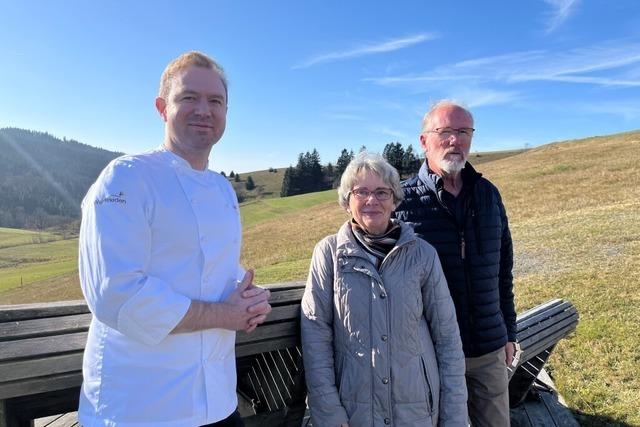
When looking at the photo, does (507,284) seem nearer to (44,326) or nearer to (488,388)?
(488,388)

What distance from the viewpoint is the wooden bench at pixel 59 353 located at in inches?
73.7

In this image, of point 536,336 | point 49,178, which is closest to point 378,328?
point 536,336

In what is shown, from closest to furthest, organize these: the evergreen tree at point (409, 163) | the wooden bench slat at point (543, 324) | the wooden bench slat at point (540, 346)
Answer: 1. the wooden bench slat at point (540, 346)
2. the wooden bench slat at point (543, 324)
3. the evergreen tree at point (409, 163)

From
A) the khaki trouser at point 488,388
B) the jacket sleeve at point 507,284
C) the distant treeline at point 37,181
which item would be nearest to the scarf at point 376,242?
the khaki trouser at point 488,388

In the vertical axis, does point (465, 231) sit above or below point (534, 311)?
above

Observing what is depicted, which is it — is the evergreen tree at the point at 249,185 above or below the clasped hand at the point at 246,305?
below

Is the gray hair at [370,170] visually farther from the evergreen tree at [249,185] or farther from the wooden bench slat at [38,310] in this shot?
the evergreen tree at [249,185]

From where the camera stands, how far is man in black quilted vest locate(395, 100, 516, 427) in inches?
125

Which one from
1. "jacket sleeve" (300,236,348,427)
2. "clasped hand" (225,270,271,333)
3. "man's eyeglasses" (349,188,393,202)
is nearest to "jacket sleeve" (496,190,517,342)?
"man's eyeglasses" (349,188,393,202)

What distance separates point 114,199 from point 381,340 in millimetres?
1535

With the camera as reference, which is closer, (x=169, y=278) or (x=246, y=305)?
(x=169, y=278)

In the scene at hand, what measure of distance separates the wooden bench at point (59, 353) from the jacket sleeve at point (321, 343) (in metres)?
0.17

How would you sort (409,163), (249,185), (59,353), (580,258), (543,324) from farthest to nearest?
(249,185), (409,163), (580,258), (543,324), (59,353)

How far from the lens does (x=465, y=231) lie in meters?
3.19
